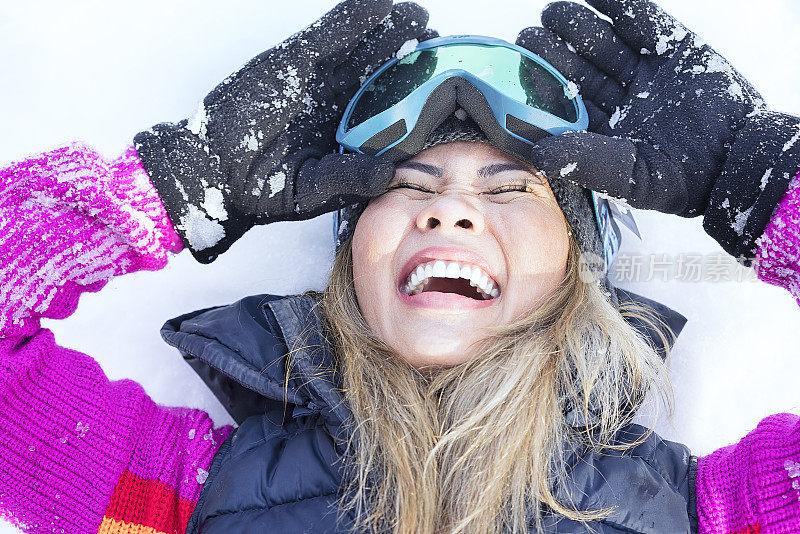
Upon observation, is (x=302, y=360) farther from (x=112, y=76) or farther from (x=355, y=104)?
(x=112, y=76)

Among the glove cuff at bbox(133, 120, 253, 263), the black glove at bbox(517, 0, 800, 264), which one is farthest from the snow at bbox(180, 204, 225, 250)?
the black glove at bbox(517, 0, 800, 264)

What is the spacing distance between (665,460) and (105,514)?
1.14m

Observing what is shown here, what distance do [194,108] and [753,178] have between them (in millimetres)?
1492

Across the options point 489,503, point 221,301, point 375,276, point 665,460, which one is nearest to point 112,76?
point 221,301

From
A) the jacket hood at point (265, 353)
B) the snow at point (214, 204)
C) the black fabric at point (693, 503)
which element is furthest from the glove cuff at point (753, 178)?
the snow at point (214, 204)

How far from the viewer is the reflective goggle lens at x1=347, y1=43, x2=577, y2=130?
145 cm

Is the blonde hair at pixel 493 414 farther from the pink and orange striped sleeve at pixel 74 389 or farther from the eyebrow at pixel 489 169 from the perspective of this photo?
the pink and orange striped sleeve at pixel 74 389

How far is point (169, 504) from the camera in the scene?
1400mm

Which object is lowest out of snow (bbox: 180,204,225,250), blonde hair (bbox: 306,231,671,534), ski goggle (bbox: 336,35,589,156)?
blonde hair (bbox: 306,231,671,534)

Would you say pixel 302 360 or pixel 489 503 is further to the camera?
pixel 302 360

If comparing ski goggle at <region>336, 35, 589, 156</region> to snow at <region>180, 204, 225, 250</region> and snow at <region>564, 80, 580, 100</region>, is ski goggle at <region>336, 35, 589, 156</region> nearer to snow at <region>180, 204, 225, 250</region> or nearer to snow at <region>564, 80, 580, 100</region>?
snow at <region>564, 80, 580, 100</region>

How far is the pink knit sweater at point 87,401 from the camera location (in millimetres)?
1328

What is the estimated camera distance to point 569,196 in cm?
144

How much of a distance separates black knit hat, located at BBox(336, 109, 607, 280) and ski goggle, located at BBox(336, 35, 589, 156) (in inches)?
2.1
